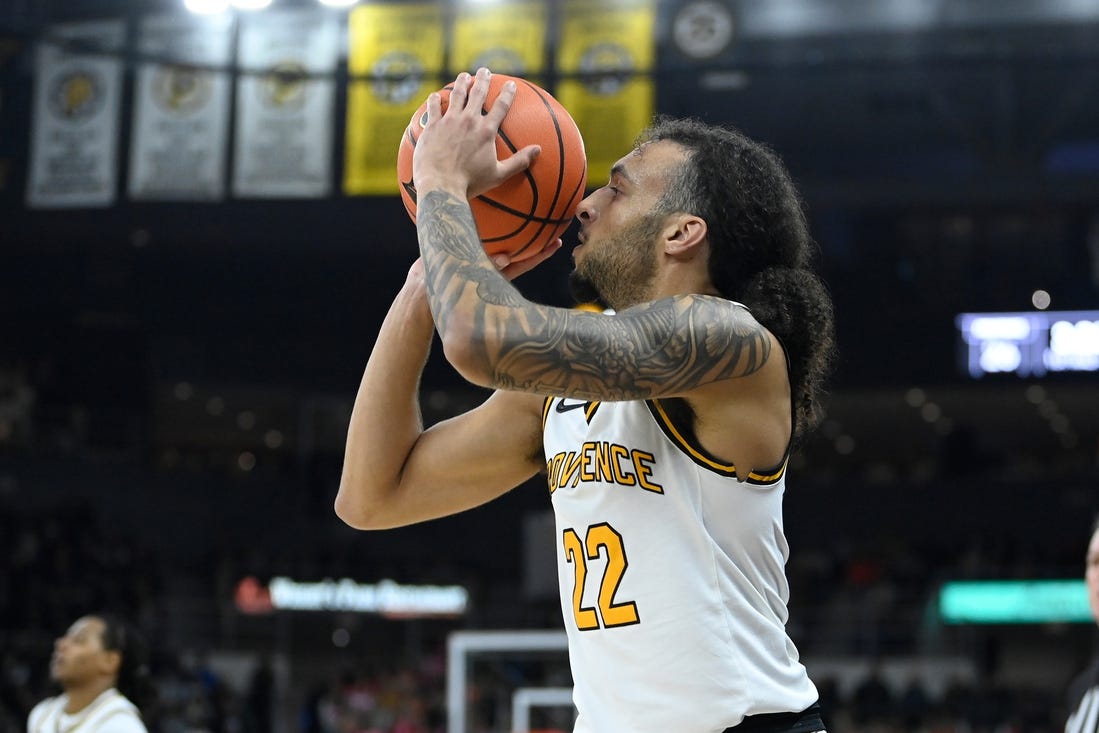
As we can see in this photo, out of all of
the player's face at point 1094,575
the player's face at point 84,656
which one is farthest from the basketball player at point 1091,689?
the player's face at point 84,656

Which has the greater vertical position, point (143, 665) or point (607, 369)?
point (607, 369)

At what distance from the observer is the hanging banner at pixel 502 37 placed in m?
15.3

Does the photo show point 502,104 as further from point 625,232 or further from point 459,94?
point 625,232

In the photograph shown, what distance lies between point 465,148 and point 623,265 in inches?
14.0

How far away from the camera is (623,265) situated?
2498mm

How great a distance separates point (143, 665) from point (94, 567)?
538 inches

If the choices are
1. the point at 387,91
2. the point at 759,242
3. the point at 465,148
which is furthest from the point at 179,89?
the point at 759,242

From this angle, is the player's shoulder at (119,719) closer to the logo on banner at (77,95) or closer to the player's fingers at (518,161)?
the player's fingers at (518,161)

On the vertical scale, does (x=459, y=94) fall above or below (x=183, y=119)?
below

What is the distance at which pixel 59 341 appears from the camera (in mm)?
22750

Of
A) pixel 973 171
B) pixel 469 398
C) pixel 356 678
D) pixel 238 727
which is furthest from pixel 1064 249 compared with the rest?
pixel 238 727

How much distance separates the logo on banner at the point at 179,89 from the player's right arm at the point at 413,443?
14046 mm

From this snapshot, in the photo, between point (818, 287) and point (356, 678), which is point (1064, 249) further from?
point (818, 287)

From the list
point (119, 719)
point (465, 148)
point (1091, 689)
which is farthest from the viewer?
point (119, 719)
